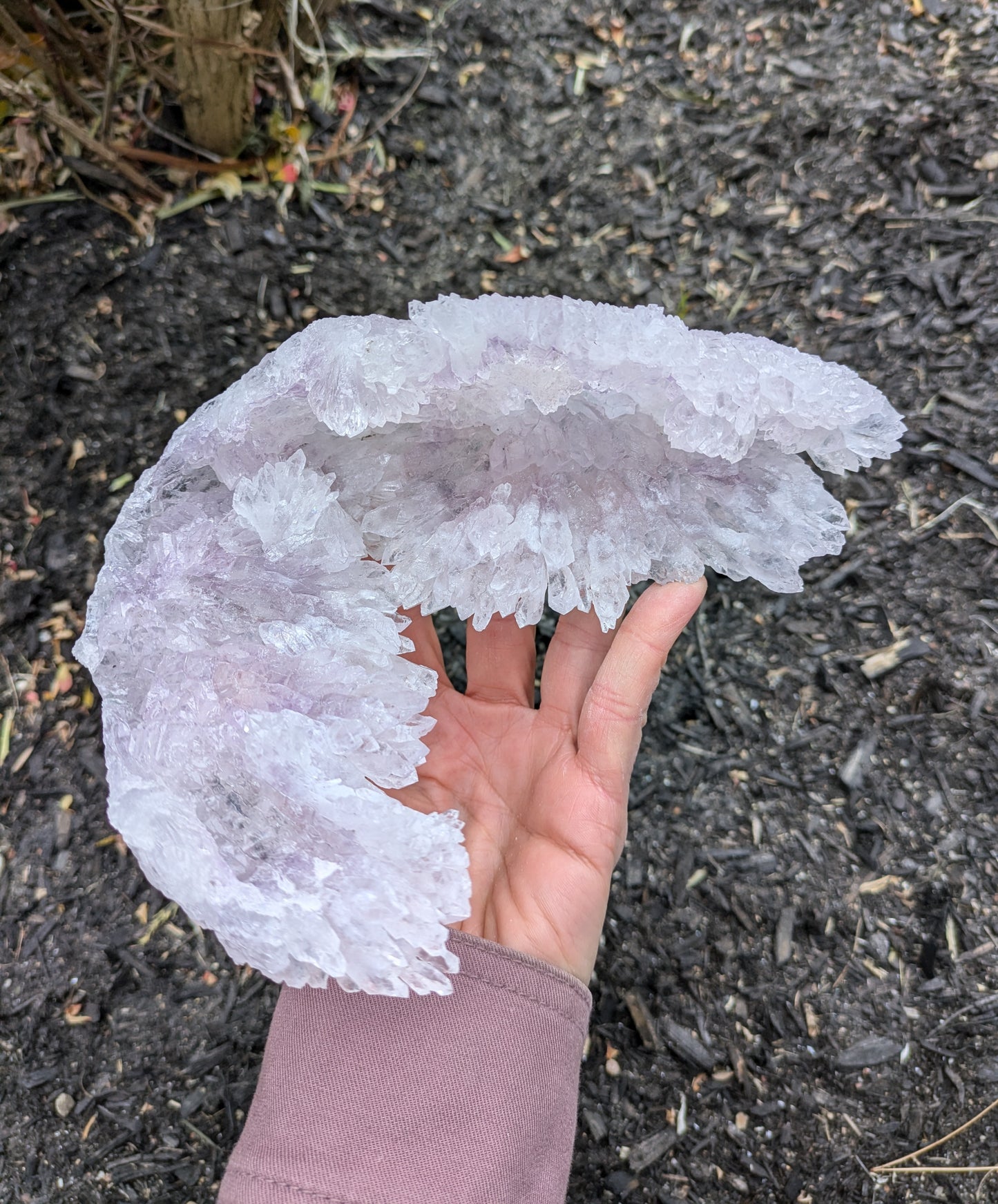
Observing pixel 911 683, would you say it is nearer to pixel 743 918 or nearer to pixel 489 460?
pixel 743 918

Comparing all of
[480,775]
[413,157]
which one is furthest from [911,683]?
[413,157]

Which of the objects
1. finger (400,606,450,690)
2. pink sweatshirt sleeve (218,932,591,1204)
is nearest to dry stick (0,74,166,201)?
finger (400,606,450,690)

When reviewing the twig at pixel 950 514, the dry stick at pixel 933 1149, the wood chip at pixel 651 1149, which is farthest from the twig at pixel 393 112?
the dry stick at pixel 933 1149

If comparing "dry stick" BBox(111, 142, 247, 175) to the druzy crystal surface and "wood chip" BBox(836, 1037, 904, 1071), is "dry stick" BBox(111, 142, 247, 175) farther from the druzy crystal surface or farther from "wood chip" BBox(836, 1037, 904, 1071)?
"wood chip" BBox(836, 1037, 904, 1071)

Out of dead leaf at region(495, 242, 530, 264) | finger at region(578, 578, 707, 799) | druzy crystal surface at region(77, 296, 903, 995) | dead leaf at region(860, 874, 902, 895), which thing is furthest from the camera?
dead leaf at region(495, 242, 530, 264)

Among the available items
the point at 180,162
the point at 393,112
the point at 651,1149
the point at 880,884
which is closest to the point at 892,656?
the point at 880,884

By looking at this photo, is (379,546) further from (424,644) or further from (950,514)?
(950,514)

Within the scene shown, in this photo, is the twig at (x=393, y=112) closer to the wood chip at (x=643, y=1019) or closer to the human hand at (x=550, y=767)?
the human hand at (x=550, y=767)
